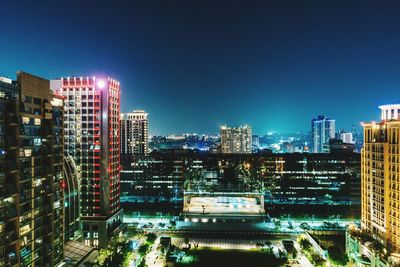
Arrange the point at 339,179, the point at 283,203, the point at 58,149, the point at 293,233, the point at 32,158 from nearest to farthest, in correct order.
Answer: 1. the point at 32,158
2. the point at 58,149
3. the point at 293,233
4. the point at 283,203
5. the point at 339,179

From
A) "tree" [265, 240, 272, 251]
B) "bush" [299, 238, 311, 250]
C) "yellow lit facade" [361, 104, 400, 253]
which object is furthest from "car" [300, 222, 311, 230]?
"yellow lit facade" [361, 104, 400, 253]

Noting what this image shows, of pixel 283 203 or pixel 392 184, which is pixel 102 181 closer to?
pixel 392 184

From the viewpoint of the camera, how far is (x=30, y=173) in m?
22.4

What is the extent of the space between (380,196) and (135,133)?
8296 cm

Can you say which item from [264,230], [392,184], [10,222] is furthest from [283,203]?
[10,222]

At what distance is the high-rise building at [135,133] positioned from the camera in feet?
345

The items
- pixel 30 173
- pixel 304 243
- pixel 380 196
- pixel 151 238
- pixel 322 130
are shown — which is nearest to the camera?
pixel 30 173

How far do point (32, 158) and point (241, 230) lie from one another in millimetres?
30322

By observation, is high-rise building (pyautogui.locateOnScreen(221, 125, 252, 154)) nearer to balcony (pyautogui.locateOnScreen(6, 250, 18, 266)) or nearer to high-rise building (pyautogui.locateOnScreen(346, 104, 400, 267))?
high-rise building (pyautogui.locateOnScreen(346, 104, 400, 267))

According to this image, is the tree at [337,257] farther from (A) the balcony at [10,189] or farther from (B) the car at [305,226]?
(A) the balcony at [10,189]

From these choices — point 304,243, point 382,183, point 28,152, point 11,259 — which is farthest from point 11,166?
point 382,183

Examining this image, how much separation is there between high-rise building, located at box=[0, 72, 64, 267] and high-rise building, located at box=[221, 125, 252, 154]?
369 ft

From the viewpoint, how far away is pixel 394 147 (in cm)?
3070

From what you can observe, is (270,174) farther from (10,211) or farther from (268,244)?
(10,211)
